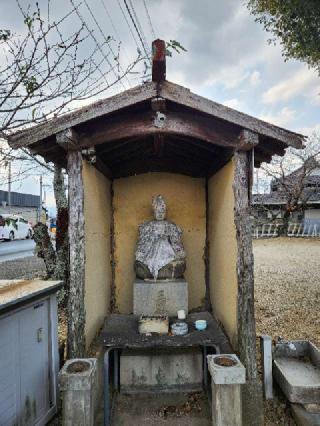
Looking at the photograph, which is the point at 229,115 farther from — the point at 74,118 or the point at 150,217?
the point at 150,217

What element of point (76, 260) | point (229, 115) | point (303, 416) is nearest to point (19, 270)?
point (76, 260)

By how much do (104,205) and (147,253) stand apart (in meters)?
0.96

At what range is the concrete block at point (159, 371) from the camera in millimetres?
3963

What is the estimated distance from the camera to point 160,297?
429cm

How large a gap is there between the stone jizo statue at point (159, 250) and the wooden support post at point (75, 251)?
1.17 meters

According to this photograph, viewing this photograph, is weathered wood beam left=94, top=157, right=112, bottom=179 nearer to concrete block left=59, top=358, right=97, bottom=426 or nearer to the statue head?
the statue head

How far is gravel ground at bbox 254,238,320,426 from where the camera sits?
11.8ft

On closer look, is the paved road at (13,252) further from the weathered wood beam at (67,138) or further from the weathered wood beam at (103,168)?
the weathered wood beam at (67,138)

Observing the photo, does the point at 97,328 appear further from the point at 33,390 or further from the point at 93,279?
the point at 33,390

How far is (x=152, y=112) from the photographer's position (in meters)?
3.49

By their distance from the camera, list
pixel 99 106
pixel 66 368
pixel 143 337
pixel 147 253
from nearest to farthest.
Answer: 1. pixel 66 368
2. pixel 99 106
3. pixel 143 337
4. pixel 147 253

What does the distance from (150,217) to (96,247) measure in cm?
140

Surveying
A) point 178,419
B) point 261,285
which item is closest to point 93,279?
point 178,419

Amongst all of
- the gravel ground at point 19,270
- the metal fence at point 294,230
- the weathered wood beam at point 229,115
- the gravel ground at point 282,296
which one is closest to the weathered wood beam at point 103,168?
the weathered wood beam at point 229,115
